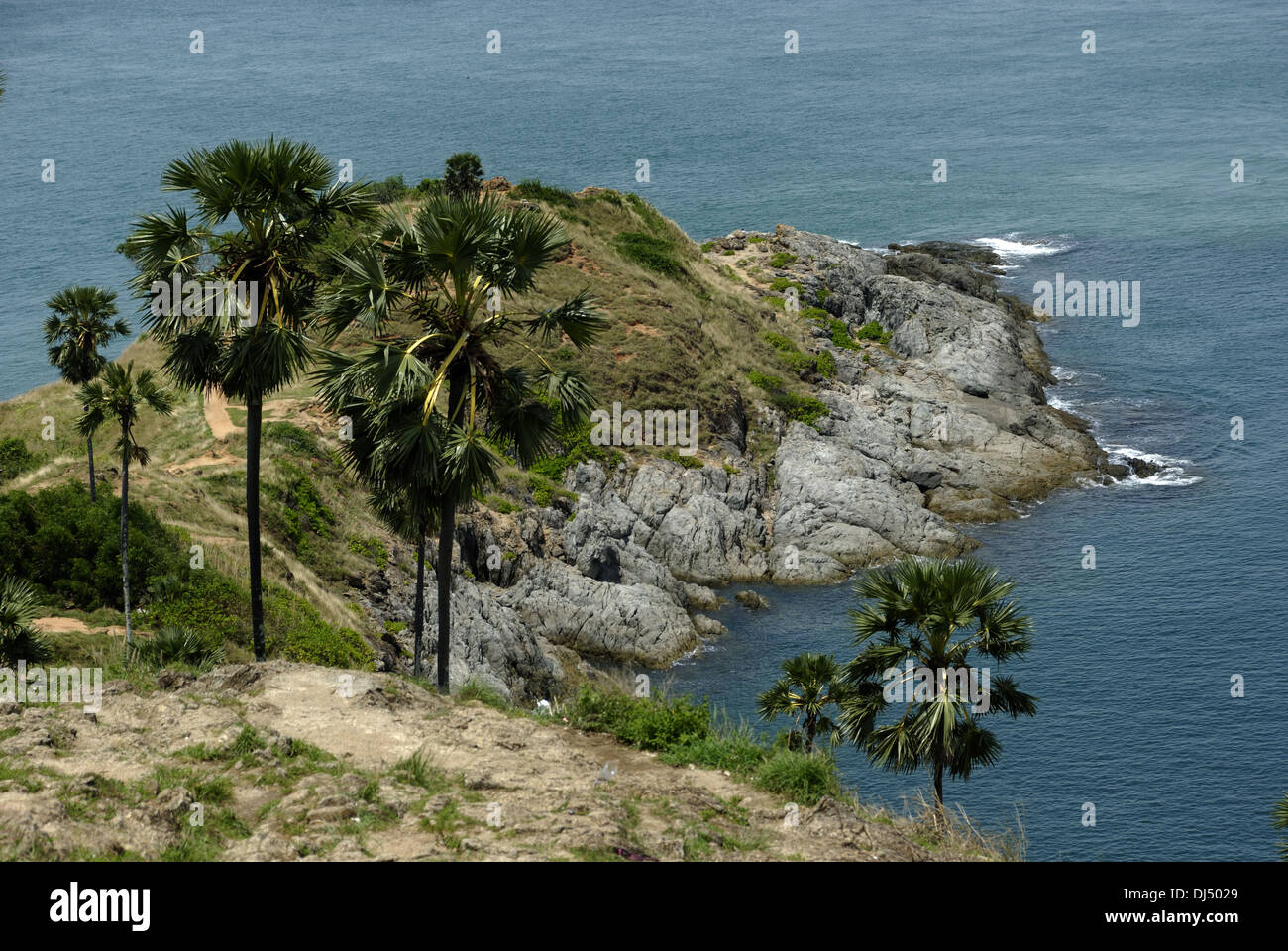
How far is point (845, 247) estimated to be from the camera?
103m

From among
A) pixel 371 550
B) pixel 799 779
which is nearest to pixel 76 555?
pixel 371 550

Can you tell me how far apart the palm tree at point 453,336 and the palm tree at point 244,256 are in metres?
2.93

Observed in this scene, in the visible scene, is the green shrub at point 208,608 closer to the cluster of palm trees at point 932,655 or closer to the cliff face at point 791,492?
the cliff face at point 791,492

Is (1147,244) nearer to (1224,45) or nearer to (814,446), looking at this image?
(814,446)

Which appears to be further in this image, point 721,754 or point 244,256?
point 244,256

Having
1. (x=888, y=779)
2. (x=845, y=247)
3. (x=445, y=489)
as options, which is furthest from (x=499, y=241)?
(x=845, y=247)

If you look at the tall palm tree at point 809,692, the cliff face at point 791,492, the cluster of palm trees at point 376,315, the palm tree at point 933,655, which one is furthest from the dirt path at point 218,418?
the palm tree at point 933,655

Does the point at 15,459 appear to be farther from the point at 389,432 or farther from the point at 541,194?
the point at 541,194

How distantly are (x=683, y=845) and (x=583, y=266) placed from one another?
6758 centimetres

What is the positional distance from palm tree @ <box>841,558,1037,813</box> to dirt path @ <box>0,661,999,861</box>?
5334mm

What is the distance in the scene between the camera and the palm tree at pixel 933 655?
24812 millimetres

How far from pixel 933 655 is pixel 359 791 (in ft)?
39.0

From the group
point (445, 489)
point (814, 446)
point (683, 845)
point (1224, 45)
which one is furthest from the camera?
point (1224, 45)

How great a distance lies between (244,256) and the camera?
85.5 ft
